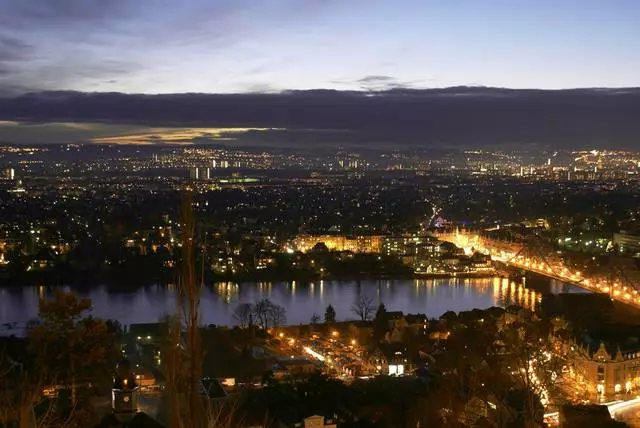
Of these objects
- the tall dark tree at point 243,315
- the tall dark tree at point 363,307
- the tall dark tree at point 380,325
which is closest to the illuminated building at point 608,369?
the tall dark tree at point 380,325

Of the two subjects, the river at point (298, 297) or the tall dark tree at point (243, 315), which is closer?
the tall dark tree at point (243, 315)

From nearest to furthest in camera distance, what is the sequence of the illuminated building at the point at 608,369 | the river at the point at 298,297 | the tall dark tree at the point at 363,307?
the illuminated building at the point at 608,369
the tall dark tree at the point at 363,307
the river at the point at 298,297

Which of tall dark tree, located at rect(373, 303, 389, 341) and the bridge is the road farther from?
the bridge

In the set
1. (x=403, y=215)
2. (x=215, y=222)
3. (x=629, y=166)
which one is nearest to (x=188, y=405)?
(x=215, y=222)

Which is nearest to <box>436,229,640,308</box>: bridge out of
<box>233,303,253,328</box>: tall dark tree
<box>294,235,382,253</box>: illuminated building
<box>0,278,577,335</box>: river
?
<box>0,278,577,335</box>: river

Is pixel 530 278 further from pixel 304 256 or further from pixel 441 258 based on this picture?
pixel 304 256

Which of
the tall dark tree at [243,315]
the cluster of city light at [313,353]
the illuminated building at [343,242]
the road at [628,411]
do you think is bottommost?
the illuminated building at [343,242]

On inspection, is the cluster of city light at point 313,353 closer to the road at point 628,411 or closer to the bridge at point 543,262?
the road at point 628,411

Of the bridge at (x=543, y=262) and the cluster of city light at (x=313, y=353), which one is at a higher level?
the cluster of city light at (x=313, y=353)
